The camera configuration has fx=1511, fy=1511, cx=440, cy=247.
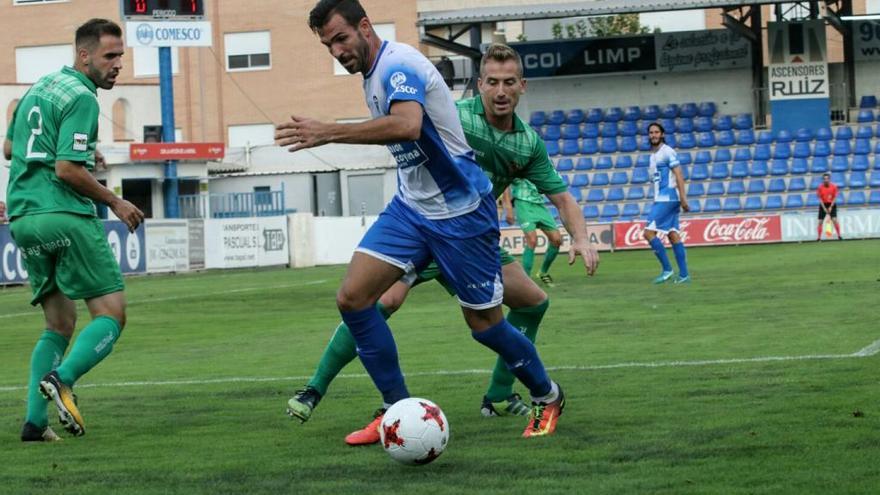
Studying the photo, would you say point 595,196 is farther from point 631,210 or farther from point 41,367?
point 41,367

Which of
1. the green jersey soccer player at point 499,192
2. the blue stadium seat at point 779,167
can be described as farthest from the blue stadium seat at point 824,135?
the green jersey soccer player at point 499,192

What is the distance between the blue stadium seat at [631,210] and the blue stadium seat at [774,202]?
3.39 metres

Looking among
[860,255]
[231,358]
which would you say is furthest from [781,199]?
[231,358]

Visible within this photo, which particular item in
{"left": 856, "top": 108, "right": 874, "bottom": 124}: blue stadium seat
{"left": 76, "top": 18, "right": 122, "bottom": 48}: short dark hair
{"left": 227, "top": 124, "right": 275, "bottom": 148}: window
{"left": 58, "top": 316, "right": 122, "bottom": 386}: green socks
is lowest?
{"left": 58, "top": 316, "right": 122, "bottom": 386}: green socks

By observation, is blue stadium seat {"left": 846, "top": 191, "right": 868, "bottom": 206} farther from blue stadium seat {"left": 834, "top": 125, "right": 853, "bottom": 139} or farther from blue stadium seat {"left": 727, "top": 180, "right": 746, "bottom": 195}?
blue stadium seat {"left": 727, "top": 180, "right": 746, "bottom": 195}

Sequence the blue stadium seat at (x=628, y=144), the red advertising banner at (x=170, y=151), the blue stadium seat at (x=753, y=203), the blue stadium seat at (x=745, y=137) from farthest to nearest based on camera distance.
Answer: the red advertising banner at (x=170, y=151) < the blue stadium seat at (x=628, y=144) < the blue stadium seat at (x=745, y=137) < the blue stadium seat at (x=753, y=203)

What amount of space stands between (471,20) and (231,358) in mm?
27404

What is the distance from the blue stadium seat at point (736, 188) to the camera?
4097 centimetres

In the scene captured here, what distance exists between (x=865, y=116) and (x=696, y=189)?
5385 millimetres

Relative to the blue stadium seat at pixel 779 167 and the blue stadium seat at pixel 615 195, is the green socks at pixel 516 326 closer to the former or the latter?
the blue stadium seat at pixel 615 195

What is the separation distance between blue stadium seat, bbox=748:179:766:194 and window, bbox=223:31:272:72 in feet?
73.2

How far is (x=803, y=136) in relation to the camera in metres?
42.0

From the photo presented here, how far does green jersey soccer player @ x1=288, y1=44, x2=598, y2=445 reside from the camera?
770 centimetres

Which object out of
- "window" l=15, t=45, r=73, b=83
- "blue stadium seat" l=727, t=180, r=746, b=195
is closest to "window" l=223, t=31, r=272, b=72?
"window" l=15, t=45, r=73, b=83
